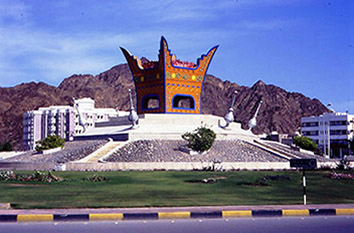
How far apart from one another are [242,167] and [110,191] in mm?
18991

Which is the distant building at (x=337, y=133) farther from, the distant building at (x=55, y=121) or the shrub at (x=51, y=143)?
the shrub at (x=51, y=143)

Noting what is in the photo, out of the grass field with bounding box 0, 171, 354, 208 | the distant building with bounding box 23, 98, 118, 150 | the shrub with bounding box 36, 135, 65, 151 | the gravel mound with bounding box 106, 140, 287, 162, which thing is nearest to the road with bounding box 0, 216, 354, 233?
the grass field with bounding box 0, 171, 354, 208

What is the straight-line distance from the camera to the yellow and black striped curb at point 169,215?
44.5 feet

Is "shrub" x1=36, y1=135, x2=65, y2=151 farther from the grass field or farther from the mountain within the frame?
the mountain

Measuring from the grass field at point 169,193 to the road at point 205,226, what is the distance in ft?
8.72

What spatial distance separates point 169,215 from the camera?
45.7 ft

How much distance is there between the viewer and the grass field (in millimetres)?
16469

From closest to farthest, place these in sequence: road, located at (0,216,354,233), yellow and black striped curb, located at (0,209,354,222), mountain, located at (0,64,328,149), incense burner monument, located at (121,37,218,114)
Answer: road, located at (0,216,354,233)
yellow and black striped curb, located at (0,209,354,222)
incense burner monument, located at (121,37,218,114)
mountain, located at (0,64,328,149)

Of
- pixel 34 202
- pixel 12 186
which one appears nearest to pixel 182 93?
pixel 12 186

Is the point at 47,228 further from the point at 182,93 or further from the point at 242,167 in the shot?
the point at 182,93

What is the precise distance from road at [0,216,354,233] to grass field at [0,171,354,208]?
2.66m

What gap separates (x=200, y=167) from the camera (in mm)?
36562

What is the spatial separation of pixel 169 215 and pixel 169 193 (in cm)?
525

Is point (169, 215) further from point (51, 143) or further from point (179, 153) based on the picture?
point (51, 143)
